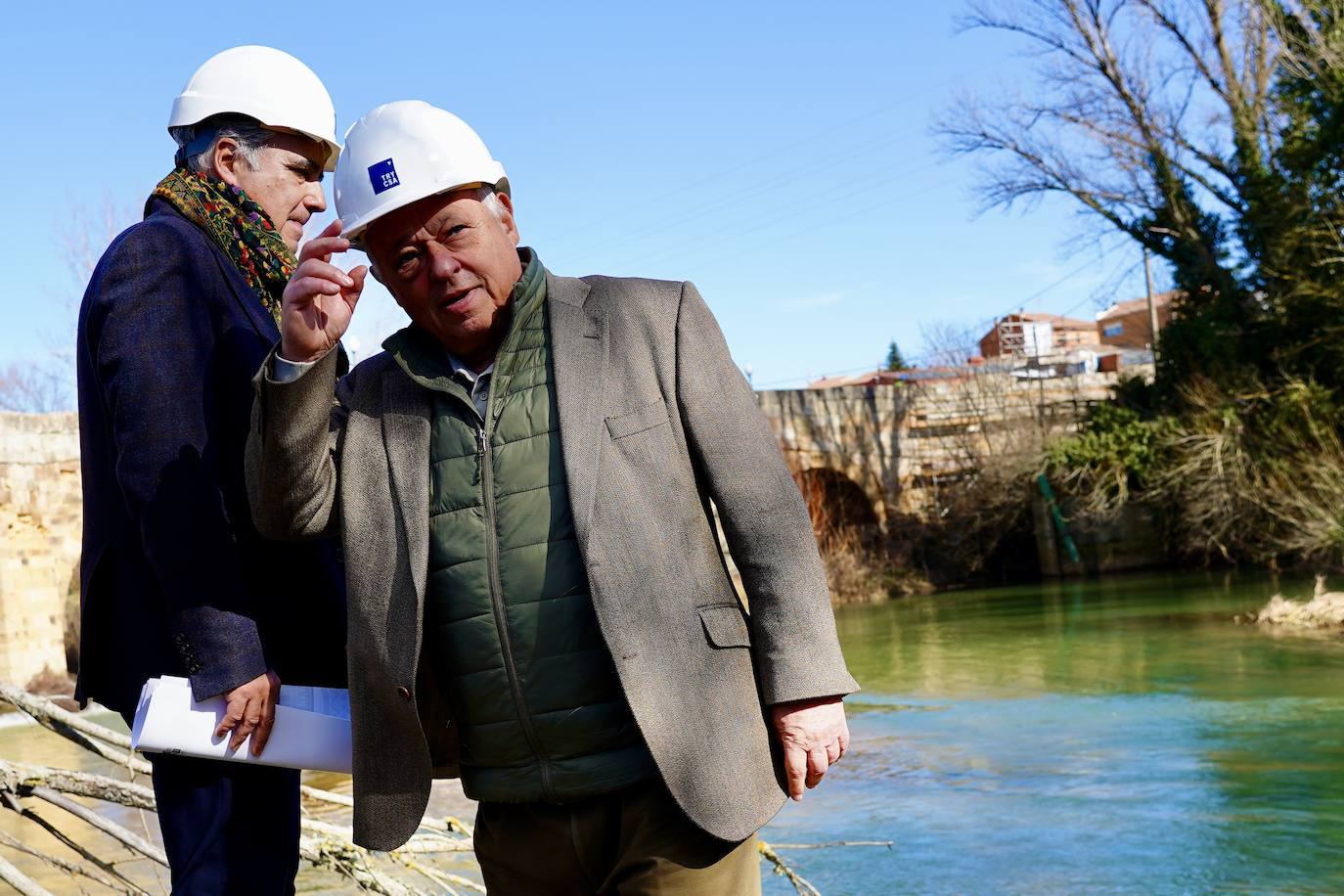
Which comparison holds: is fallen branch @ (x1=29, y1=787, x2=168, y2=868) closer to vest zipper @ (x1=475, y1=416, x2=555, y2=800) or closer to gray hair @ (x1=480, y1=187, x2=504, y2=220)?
vest zipper @ (x1=475, y1=416, x2=555, y2=800)

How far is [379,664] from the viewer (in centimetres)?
224

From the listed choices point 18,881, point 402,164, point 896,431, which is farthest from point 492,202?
point 896,431

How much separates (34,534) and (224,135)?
18.9 meters

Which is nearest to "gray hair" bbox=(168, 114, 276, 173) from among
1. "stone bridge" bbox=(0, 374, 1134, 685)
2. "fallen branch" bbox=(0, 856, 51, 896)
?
"fallen branch" bbox=(0, 856, 51, 896)

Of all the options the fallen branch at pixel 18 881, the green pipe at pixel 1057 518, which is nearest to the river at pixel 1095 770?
the fallen branch at pixel 18 881

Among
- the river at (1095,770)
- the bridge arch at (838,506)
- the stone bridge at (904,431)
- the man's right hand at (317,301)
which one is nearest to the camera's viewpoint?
the man's right hand at (317,301)

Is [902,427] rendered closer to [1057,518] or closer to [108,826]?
[1057,518]

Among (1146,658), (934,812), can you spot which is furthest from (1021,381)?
(934,812)

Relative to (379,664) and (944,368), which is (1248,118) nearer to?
(944,368)

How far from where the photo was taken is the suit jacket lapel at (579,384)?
7.11ft

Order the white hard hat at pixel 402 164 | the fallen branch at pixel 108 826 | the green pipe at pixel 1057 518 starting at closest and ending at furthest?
1. the white hard hat at pixel 402 164
2. the fallen branch at pixel 108 826
3. the green pipe at pixel 1057 518

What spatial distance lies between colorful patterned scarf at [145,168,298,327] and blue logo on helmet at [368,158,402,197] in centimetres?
46

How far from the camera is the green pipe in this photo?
2381cm

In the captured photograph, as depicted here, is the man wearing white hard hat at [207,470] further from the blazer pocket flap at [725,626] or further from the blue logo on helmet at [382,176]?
the blazer pocket flap at [725,626]
